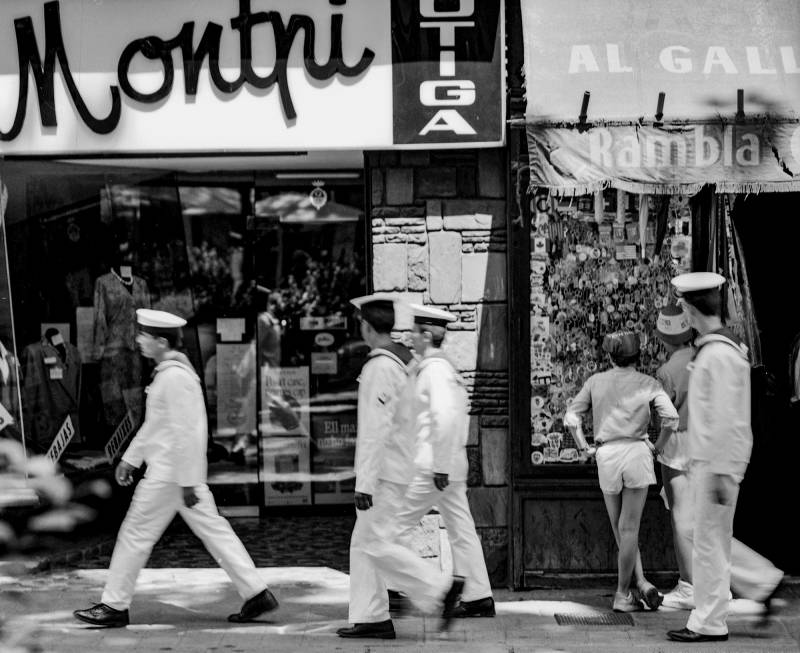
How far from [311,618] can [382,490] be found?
3.72ft

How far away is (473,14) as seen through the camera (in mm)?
7695

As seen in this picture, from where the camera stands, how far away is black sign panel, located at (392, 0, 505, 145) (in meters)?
7.65

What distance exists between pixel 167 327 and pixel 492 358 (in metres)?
2.22

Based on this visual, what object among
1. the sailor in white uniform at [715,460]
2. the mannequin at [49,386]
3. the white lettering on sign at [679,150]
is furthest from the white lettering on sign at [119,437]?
the sailor in white uniform at [715,460]

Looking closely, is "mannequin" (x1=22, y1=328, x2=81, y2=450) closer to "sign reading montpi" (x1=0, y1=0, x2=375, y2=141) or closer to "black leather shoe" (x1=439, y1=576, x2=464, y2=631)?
"sign reading montpi" (x1=0, y1=0, x2=375, y2=141)

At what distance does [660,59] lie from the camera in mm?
7570

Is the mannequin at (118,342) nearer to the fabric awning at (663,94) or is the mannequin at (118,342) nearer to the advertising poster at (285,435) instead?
the advertising poster at (285,435)

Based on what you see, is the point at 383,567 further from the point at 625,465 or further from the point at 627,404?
the point at 627,404

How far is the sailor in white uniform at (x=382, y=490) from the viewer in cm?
632

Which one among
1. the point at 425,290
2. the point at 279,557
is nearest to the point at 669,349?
the point at 425,290

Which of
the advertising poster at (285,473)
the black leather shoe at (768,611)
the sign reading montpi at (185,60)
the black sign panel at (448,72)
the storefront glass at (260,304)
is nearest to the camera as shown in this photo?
the black leather shoe at (768,611)

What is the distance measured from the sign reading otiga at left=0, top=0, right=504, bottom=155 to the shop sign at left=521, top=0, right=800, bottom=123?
0.35 m

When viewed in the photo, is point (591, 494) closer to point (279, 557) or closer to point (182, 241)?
point (279, 557)

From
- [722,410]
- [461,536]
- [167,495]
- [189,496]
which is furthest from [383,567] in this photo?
[722,410]
